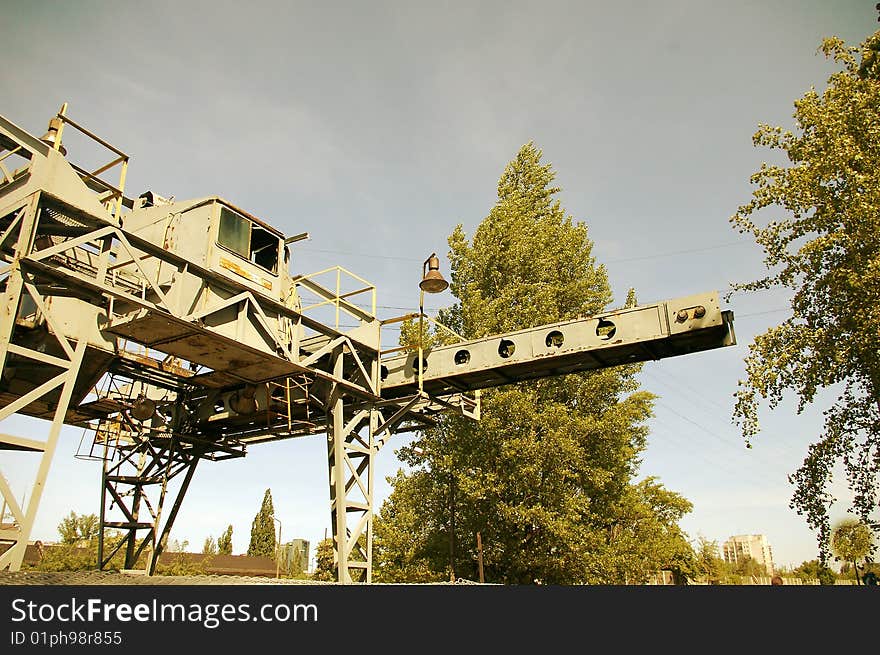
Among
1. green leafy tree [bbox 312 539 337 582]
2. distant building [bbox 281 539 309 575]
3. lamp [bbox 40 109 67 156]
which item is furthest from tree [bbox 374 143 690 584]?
distant building [bbox 281 539 309 575]

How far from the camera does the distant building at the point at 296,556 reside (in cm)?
6301

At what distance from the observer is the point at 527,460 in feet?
72.9

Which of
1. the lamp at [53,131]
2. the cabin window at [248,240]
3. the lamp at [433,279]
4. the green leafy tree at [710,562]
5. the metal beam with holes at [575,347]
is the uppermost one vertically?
the lamp at [53,131]

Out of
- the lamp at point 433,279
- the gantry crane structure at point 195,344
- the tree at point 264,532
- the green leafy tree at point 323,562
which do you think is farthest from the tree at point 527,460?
the tree at point 264,532

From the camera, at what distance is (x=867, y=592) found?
442 cm

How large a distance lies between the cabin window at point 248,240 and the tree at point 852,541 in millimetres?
16970

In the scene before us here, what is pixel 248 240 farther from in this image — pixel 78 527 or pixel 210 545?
pixel 210 545

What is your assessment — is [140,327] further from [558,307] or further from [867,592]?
[558,307]

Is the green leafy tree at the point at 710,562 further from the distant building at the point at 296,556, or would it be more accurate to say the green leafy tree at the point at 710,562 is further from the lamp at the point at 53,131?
the lamp at the point at 53,131

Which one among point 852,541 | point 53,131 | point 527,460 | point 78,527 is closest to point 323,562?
point 78,527

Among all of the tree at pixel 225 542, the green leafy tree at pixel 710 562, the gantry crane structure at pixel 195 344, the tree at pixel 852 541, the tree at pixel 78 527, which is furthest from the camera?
the tree at pixel 225 542

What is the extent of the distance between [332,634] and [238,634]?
0.60m

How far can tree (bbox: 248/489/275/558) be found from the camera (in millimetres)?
70250

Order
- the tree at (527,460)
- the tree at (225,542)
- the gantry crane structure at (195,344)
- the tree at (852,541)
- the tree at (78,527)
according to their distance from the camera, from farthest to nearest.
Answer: the tree at (225,542)
the tree at (78,527)
the tree at (527,460)
the tree at (852,541)
the gantry crane structure at (195,344)
